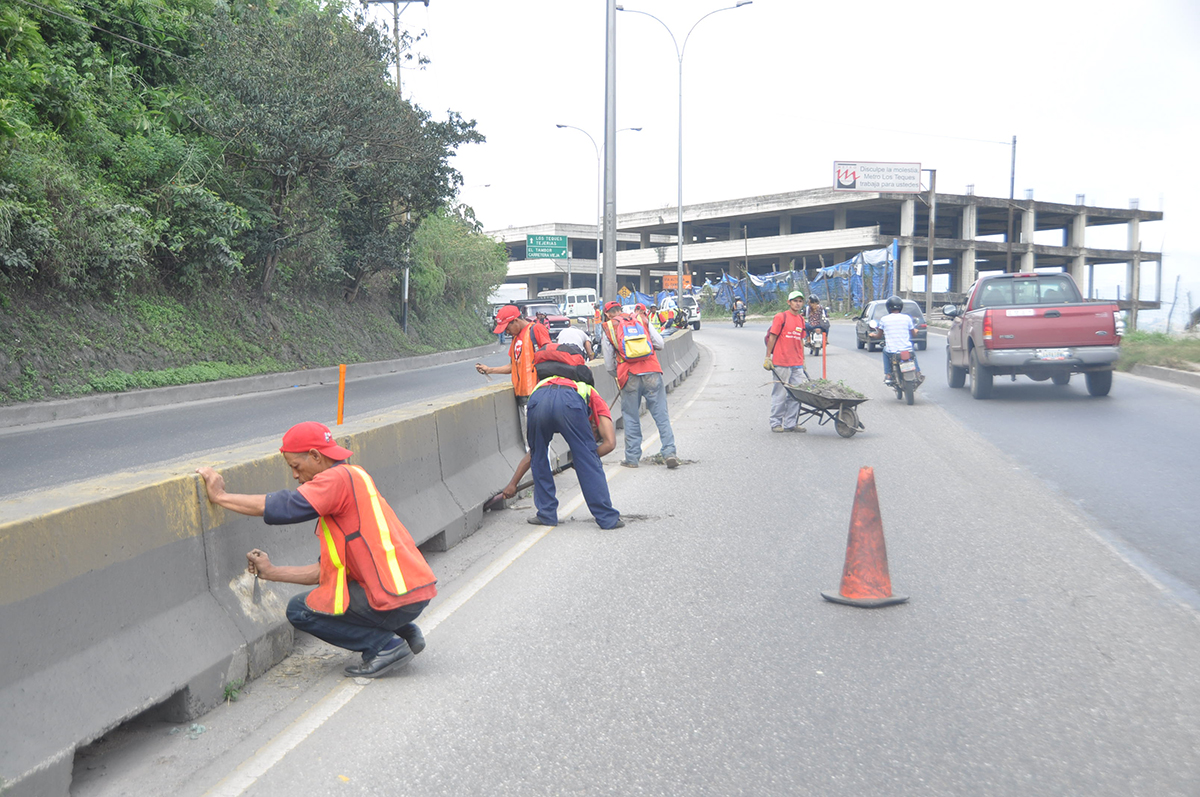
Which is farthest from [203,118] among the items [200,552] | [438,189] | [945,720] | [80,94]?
[945,720]

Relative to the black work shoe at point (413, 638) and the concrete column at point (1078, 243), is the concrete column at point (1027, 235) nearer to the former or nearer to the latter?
the concrete column at point (1078, 243)

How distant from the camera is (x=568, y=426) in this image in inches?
315

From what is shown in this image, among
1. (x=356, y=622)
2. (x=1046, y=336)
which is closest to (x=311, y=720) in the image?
(x=356, y=622)

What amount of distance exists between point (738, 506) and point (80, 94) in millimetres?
17587

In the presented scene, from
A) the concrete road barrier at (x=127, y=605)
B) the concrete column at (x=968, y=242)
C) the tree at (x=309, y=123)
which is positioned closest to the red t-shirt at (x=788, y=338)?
the concrete road barrier at (x=127, y=605)

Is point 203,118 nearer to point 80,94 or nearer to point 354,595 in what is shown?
point 80,94

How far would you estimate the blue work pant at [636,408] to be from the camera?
36.8 ft

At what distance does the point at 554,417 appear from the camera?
799 centimetres

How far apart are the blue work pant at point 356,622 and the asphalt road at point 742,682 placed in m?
0.20

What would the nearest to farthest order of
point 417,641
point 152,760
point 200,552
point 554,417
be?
point 152,760 < point 200,552 < point 417,641 < point 554,417

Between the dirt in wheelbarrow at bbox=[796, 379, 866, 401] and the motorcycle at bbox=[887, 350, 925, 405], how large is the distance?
3.61m

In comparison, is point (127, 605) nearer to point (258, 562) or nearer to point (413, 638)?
point (258, 562)

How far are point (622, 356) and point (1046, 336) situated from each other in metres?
7.79

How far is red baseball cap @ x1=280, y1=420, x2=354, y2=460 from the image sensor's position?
4418mm
